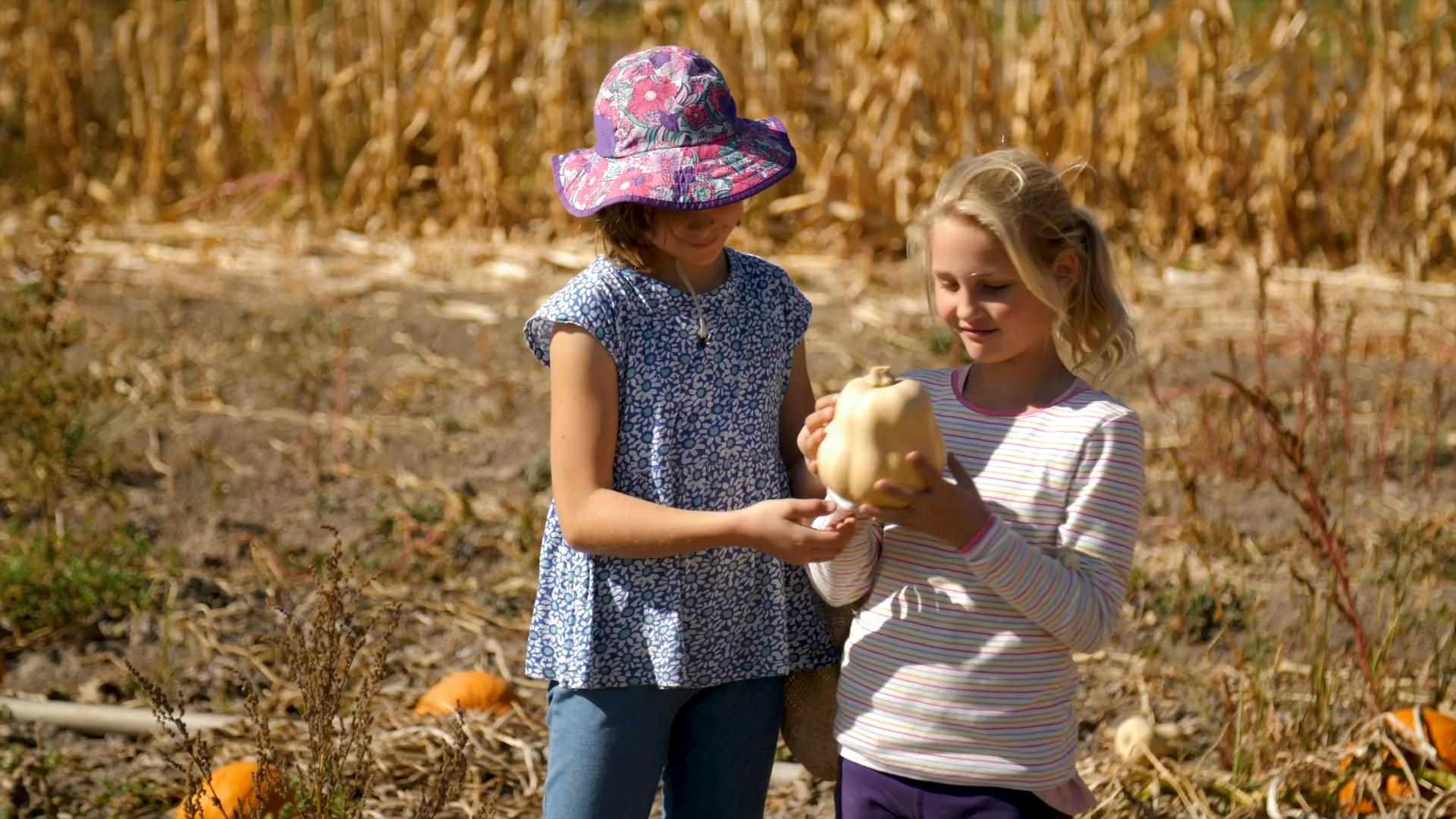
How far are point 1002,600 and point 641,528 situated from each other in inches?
18.7

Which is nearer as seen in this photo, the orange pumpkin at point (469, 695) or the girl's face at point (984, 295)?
the girl's face at point (984, 295)

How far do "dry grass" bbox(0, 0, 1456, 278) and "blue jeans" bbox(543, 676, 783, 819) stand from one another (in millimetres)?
5123

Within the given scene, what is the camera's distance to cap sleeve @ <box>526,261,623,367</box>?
77.4 inches

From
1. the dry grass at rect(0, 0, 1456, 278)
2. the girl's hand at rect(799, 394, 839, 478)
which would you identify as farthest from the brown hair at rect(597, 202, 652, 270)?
the dry grass at rect(0, 0, 1456, 278)

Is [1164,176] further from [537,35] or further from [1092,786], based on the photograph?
[1092,786]

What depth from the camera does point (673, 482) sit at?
2.04m

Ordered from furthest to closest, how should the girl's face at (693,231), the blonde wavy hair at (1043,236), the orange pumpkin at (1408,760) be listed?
the orange pumpkin at (1408,760) → the girl's face at (693,231) → the blonde wavy hair at (1043,236)

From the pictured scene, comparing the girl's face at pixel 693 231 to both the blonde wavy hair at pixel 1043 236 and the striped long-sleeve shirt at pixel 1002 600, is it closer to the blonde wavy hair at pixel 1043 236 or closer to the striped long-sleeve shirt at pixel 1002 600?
the blonde wavy hair at pixel 1043 236

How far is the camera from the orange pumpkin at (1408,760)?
2.72 meters

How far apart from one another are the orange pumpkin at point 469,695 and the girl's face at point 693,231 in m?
1.49

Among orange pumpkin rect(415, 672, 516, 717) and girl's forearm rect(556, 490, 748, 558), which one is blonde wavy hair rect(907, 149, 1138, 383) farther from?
orange pumpkin rect(415, 672, 516, 717)

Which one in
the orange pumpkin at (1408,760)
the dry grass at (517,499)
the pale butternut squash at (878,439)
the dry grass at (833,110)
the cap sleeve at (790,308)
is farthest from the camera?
the dry grass at (833,110)

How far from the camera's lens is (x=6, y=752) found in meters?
3.08

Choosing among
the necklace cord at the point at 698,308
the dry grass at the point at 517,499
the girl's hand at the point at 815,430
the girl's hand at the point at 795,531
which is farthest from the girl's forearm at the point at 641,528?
the dry grass at the point at 517,499
